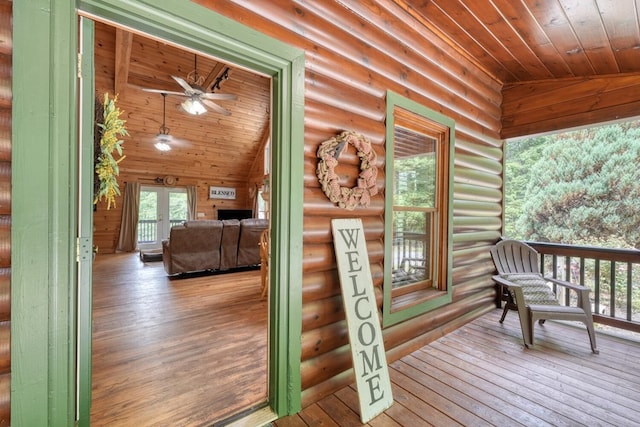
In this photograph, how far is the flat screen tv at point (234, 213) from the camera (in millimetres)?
9789

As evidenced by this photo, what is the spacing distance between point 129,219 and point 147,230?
75 cm

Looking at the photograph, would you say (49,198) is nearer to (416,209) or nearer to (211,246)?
(416,209)

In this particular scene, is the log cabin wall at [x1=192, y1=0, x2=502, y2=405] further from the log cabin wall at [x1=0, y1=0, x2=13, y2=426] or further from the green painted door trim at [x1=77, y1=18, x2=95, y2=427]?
the log cabin wall at [x1=0, y1=0, x2=13, y2=426]

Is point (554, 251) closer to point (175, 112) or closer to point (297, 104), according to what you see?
point (297, 104)

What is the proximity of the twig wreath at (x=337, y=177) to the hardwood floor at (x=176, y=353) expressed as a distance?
1.50m

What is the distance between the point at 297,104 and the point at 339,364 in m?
1.84

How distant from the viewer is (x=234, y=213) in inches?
391

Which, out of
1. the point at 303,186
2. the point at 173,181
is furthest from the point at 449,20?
the point at 173,181

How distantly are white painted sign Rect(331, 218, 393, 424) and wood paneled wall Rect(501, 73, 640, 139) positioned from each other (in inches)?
122

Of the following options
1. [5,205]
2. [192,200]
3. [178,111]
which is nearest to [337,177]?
[5,205]

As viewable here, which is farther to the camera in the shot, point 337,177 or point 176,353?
point 176,353

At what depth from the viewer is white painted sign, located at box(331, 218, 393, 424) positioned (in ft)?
5.84

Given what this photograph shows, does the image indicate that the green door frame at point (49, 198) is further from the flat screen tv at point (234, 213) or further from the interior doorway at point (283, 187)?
the flat screen tv at point (234, 213)

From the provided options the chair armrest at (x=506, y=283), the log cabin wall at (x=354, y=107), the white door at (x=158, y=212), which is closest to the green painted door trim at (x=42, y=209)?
the log cabin wall at (x=354, y=107)
